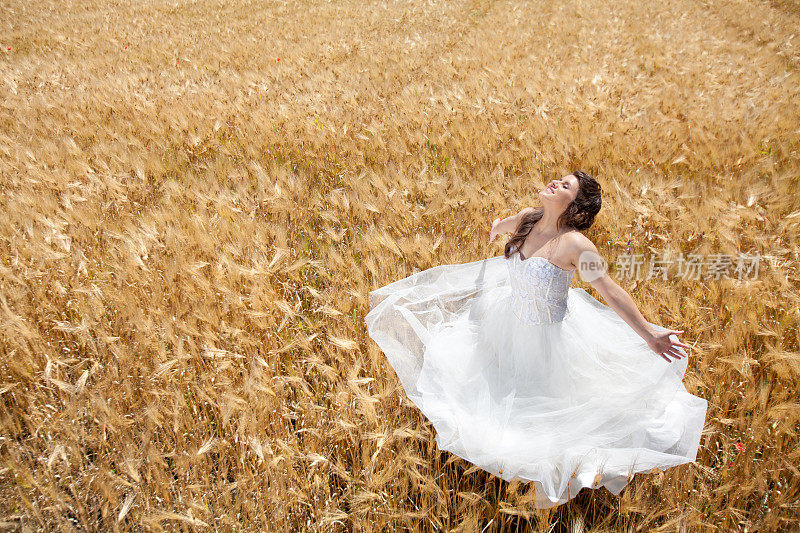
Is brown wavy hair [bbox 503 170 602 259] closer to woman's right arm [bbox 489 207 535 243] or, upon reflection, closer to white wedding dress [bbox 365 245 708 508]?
white wedding dress [bbox 365 245 708 508]

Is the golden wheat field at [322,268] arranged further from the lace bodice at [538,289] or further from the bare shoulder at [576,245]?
the bare shoulder at [576,245]

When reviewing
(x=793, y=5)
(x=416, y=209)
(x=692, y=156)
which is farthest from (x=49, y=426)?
(x=793, y=5)

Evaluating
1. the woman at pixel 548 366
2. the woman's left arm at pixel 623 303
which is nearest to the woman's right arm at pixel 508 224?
the woman at pixel 548 366

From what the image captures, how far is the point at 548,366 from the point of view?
1.79 meters

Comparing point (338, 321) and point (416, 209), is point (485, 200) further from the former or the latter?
point (338, 321)

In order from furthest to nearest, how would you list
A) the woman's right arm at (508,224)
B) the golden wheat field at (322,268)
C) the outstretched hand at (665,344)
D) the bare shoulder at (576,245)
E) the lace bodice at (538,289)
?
the woman's right arm at (508,224) < the lace bodice at (538,289) < the bare shoulder at (576,245) < the outstretched hand at (665,344) < the golden wheat field at (322,268)

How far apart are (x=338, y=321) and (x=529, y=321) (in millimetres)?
839

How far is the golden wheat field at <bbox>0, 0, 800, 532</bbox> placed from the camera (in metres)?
1.39

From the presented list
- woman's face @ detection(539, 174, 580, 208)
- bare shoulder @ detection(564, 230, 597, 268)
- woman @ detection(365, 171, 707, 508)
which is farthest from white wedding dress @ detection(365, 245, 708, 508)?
woman's face @ detection(539, 174, 580, 208)

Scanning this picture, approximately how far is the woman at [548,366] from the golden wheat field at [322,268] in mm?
100

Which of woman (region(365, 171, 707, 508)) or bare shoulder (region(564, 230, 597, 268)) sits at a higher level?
bare shoulder (region(564, 230, 597, 268))

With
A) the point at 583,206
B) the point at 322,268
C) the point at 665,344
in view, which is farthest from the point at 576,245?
Result: the point at 322,268

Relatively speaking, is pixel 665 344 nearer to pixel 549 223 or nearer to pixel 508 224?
pixel 549 223

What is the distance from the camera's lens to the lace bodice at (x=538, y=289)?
1.75 metres
